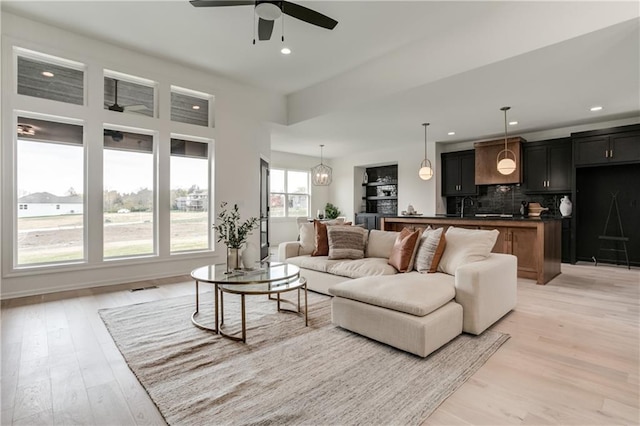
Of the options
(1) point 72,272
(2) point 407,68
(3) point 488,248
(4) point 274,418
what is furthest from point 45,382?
(2) point 407,68

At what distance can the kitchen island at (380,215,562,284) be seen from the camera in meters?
4.55

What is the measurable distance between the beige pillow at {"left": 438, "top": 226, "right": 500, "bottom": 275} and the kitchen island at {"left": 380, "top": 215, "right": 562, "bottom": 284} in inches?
77.4

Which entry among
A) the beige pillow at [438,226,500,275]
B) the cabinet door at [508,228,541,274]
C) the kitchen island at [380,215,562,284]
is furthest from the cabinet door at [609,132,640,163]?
the beige pillow at [438,226,500,275]

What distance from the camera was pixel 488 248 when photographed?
10.2 feet

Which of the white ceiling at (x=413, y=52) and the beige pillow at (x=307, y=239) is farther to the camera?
the beige pillow at (x=307, y=239)

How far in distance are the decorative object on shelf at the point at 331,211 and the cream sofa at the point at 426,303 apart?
652 centimetres

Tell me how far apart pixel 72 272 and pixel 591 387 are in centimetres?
541

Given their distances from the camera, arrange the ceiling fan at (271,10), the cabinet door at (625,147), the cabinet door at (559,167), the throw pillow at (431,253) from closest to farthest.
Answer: the ceiling fan at (271,10) < the throw pillow at (431,253) < the cabinet door at (625,147) < the cabinet door at (559,167)

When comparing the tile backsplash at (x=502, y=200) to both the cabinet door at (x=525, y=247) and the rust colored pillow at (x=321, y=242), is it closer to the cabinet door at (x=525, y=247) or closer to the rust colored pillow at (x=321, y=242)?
the cabinet door at (x=525, y=247)

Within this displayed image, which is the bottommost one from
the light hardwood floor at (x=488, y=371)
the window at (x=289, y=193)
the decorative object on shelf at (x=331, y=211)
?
the light hardwood floor at (x=488, y=371)

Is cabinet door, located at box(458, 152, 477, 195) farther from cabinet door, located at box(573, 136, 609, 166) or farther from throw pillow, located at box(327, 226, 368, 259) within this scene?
throw pillow, located at box(327, 226, 368, 259)

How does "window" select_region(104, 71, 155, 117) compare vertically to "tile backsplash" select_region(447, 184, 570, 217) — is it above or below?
above

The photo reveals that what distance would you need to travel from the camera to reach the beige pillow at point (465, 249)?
306 cm

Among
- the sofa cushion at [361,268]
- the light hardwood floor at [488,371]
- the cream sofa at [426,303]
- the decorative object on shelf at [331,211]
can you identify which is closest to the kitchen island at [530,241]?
the light hardwood floor at [488,371]
